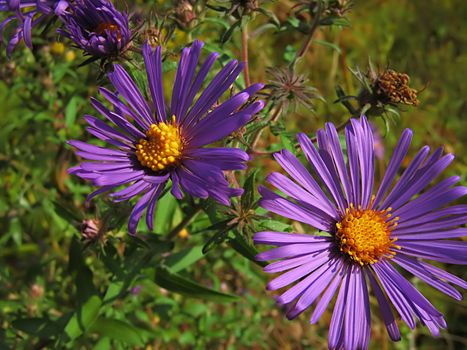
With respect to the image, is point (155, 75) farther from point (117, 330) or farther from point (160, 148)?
point (117, 330)

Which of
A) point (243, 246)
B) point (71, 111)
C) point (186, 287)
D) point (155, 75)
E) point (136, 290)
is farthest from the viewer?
point (71, 111)

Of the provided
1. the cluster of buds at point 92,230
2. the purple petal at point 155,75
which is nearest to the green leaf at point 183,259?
the cluster of buds at point 92,230

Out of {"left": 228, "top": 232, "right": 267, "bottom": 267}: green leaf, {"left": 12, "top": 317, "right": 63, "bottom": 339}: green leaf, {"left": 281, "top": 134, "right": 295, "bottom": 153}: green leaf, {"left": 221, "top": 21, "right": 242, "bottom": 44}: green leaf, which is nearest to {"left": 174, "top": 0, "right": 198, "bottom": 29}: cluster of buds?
{"left": 221, "top": 21, "right": 242, "bottom": 44}: green leaf

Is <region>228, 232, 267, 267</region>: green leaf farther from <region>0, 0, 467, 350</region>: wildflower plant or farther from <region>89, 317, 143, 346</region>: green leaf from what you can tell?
<region>89, 317, 143, 346</region>: green leaf

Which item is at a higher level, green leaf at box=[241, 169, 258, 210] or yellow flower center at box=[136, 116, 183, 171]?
yellow flower center at box=[136, 116, 183, 171]

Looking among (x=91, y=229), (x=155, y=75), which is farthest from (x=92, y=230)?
(x=155, y=75)

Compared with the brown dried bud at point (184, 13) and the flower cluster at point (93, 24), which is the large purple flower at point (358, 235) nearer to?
the flower cluster at point (93, 24)

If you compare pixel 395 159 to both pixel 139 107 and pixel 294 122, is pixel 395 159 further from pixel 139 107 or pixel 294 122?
pixel 294 122
